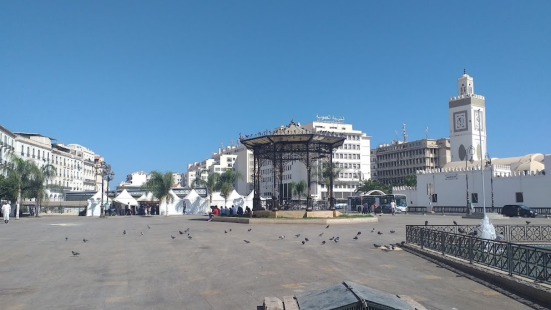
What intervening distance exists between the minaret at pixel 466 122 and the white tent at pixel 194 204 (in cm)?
5412

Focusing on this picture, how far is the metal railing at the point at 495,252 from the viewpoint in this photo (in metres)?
7.86

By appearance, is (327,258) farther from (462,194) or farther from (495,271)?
(462,194)

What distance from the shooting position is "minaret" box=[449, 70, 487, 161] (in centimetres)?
8706

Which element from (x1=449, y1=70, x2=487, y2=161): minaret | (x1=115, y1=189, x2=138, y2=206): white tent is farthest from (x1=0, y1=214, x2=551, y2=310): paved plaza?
(x1=449, y1=70, x2=487, y2=161): minaret

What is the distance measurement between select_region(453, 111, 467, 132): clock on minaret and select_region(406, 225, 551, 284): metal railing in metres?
81.4

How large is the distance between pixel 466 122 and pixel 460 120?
4.78 ft

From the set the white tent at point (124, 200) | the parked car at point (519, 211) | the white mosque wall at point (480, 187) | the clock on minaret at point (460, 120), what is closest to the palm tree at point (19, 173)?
the white tent at point (124, 200)

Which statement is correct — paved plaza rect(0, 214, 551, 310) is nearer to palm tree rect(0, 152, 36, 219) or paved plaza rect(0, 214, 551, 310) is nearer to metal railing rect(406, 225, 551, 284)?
metal railing rect(406, 225, 551, 284)

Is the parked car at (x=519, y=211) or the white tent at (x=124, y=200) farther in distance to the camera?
the white tent at (x=124, y=200)

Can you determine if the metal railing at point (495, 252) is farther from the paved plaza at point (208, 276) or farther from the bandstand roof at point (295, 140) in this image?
the bandstand roof at point (295, 140)

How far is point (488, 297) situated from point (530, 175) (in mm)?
47925

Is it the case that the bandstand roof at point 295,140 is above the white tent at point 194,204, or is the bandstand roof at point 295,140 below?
above

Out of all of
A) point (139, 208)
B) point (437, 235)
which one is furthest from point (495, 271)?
point (139, 208)

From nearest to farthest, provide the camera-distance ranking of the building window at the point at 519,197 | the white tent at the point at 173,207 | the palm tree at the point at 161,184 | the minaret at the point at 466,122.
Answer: the building window at the point at 519,197 < the palm tree at the point at 161,184 < the white tent at the point at 173,207 < the minaret at the point at 466,122
